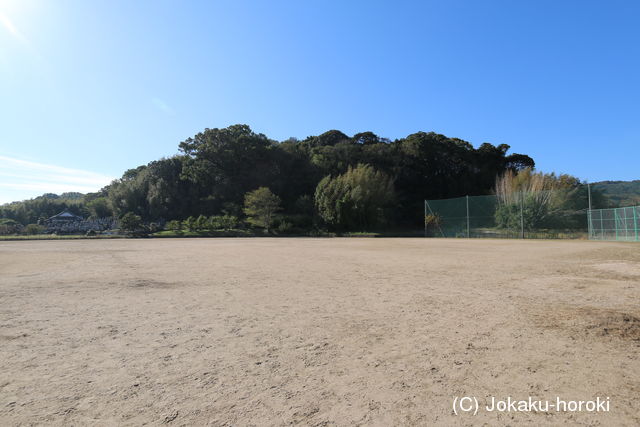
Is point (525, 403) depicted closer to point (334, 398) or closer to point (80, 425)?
point (334, 398)

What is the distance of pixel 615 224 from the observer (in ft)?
64.2

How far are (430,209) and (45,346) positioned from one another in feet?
95.6

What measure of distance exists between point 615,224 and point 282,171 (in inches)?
1503

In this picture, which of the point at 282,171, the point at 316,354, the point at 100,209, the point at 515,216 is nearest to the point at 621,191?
the point at 515,216

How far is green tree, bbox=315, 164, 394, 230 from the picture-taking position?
1426 inches

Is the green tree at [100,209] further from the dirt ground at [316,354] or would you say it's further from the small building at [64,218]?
the dirt ground at [316,354]

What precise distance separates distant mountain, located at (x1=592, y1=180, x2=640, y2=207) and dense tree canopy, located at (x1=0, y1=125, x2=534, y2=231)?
2431 centimetres

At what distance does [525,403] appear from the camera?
7.39 ft

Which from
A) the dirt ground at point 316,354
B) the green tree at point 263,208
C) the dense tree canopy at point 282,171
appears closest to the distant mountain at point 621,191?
the dirt ground at point 316,354

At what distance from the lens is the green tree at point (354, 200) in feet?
119

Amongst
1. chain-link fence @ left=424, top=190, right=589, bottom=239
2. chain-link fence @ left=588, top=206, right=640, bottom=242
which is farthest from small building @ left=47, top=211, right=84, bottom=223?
chain-link fence @ left=588, top=206, right=640, bottom=242

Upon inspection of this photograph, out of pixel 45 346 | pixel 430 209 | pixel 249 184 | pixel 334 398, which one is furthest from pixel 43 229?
pixel 334 398

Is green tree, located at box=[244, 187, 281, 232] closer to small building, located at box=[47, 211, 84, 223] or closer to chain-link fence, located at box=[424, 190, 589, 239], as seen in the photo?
chain-link fence, located at box=[424, 190, 589, 239]

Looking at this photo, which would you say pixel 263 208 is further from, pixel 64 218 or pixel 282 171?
pixel 64 218
